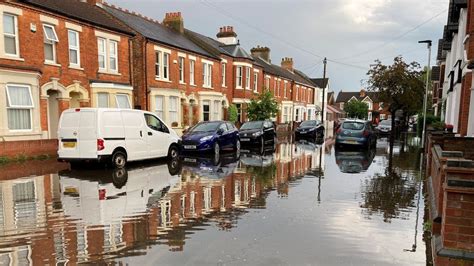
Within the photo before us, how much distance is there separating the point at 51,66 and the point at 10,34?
84.8 inches

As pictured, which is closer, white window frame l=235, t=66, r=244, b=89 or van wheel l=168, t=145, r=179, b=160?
van wheel l=168, t=145, r=179, b=160

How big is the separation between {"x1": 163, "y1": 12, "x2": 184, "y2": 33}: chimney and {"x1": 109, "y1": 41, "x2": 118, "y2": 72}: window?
1078 centimetres

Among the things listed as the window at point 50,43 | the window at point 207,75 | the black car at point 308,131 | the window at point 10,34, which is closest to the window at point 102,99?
the window at point 50,43

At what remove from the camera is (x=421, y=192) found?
29.4 feet

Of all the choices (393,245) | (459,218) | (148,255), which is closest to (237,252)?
(148,255)

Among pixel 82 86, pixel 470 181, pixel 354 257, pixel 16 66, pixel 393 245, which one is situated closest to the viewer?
pixel 470 181

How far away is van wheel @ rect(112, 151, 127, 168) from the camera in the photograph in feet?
37.8

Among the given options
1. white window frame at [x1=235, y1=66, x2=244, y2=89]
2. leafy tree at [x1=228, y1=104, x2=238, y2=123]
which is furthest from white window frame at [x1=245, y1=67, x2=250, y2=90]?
leafy tree at [x1=228, y1=104, x2=238, y2=123]

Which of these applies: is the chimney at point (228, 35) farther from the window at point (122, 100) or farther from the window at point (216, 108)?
the window at point (122, 100)

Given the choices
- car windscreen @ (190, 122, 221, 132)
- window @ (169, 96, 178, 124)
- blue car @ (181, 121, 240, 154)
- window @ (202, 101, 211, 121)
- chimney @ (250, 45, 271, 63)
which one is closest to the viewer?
blue car @ (181, 121, 240, 154)

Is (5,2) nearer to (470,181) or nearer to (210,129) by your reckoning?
(210,129)

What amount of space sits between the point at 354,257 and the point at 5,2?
15627 millimetres

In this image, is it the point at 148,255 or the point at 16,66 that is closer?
the point at 148,255

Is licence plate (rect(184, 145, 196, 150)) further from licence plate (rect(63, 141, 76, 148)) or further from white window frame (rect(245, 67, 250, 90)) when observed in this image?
white window frame (rect(245, 67, 250, 90))
